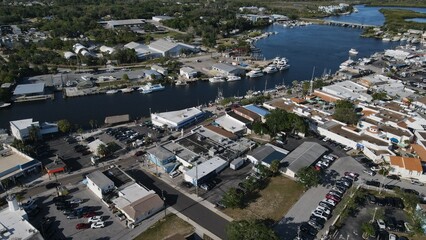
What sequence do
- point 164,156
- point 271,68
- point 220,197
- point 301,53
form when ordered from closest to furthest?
point 220,197
point 164,156
point 271,68
point 301,53

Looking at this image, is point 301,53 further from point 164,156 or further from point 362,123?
point 164,156

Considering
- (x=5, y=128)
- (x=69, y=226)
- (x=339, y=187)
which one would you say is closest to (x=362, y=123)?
(x=339, y=187)

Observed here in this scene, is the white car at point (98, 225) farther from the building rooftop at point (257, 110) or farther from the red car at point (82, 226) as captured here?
the building rooftop at point (257, 110)

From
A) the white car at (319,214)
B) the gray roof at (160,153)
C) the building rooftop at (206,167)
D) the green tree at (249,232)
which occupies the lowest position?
the white car at (319,214)

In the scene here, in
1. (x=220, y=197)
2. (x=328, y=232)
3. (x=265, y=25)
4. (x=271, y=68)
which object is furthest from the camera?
(x=265, y=25)

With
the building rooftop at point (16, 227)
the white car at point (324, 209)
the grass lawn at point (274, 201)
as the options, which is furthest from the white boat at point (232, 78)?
the building rooftop at point (16, 227)

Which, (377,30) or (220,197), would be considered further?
(377,30)

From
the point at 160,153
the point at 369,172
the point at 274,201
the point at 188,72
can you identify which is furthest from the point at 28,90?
the point at 369,172
